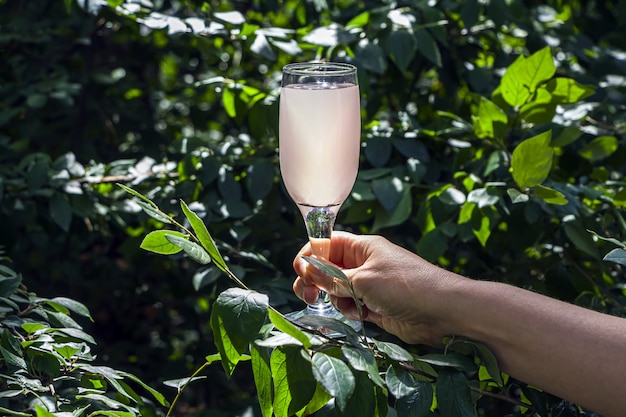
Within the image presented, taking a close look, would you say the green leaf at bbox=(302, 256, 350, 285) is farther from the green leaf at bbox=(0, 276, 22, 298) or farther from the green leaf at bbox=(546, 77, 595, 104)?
the green leaf at bbox=(546, 77, 595, 104)

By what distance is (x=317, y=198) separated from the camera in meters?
1.48

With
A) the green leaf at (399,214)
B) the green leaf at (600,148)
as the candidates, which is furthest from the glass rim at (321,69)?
the green leaf at (600,148)

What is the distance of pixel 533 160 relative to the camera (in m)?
1.48

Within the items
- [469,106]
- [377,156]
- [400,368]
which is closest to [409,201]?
[377,156]

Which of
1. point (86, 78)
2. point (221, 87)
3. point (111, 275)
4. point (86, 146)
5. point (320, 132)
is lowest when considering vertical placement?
point (111, 275)

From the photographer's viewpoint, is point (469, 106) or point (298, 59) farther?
point (298, 59)

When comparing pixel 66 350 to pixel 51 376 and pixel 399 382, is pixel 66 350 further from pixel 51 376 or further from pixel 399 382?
pixel 399 382

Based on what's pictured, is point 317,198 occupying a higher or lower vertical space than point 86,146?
higher

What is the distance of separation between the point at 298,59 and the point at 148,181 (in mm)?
808

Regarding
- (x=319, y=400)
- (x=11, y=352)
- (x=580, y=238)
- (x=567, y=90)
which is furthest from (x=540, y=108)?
(x=11, y=352)

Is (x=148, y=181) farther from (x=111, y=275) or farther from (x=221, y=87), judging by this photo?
(x=111, y=275)

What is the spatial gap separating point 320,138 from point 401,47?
59 cm

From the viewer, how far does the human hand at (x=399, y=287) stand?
120 centimetres

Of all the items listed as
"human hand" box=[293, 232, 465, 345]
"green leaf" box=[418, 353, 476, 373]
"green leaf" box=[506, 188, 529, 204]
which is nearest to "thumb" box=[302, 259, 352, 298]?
"human hand" box=[293, 232, 465, 345]
